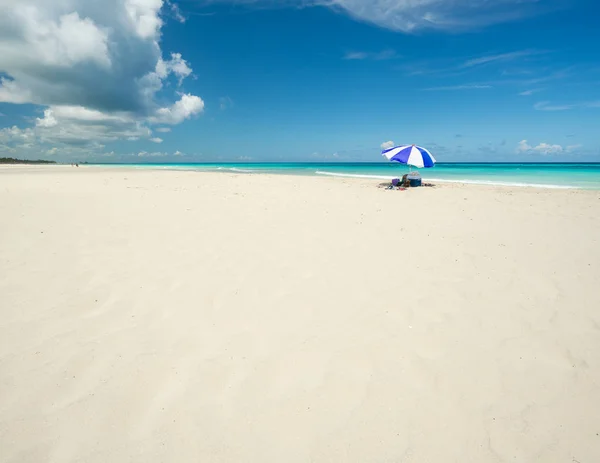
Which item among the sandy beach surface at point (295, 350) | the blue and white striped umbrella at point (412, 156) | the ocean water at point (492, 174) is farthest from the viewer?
the ocean water at point (492, 174)

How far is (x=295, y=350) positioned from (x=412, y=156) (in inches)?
591

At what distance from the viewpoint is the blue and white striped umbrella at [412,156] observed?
15712 millimetres

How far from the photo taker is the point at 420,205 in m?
11.1

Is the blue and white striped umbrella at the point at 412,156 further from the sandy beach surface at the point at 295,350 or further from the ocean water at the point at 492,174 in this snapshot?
the sandy beach surface at the point at 295,350

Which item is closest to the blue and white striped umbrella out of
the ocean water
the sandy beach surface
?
the ocean water

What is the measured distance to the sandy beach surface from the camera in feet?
7.11

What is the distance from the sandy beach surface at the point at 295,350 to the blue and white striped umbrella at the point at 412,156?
33.7 feet

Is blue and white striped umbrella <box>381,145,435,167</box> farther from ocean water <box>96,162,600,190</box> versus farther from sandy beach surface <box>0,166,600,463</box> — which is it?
sandy beach surface <box>0,166,600,463</box>

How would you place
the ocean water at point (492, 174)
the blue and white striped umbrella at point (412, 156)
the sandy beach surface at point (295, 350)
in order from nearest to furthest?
the sandy beach surface at point (295, 350) → the blue and white striped umbrella at point (412, 156) → the ocean water at point (492, 174)

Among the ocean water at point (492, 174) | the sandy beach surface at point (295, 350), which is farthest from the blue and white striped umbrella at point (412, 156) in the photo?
the sandy beach surface at point (295, 350)

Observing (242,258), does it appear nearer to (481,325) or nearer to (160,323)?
(160,323)

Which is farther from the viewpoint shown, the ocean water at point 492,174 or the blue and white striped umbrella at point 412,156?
the ocean water at point 492,174

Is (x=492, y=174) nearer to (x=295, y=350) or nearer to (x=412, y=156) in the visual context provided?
(x=412, y=156)

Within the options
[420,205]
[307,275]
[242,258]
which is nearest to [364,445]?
[307,275]
